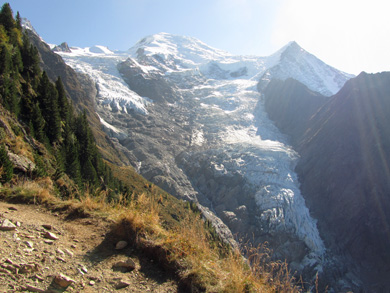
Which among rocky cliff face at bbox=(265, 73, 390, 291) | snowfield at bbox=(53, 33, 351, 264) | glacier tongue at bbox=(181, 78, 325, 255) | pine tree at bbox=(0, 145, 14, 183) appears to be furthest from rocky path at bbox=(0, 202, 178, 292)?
rocky cliff face at bbox=(265, 73, 390, 291)

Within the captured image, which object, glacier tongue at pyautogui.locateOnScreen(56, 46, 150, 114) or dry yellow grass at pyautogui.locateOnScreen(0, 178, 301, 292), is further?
glacier tongue at pyautogui.locateOnScreen(56, 46, 150, 114)

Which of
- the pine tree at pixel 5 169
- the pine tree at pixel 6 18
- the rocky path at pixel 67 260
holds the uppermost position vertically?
A: the pine tree at pixel 6 18

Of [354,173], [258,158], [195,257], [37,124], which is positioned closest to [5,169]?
[195,257]

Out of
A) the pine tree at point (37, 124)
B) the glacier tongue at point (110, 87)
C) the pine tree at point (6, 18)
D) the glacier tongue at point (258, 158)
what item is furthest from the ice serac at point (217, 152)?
the pine tree at point (6, 18)

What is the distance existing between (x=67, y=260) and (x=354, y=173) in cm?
10754

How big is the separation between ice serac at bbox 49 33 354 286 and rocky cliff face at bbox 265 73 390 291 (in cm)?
691

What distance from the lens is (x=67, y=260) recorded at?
3883 mm

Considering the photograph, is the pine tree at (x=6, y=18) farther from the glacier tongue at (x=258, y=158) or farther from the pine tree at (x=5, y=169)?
the glacier tongue at (x=258, y=158)

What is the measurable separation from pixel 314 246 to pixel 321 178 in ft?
111

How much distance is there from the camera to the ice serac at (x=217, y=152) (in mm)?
75875

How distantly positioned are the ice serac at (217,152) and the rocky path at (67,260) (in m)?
36.1

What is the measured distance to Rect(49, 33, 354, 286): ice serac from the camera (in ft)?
249

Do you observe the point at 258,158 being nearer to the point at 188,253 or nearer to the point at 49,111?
the point at 49,111

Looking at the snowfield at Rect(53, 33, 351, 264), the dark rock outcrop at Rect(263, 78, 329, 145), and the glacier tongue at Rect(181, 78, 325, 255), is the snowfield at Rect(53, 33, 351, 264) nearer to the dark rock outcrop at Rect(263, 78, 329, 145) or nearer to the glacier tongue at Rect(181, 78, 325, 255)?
the glacier tongue at Rect(181, 78, 325, 255)
